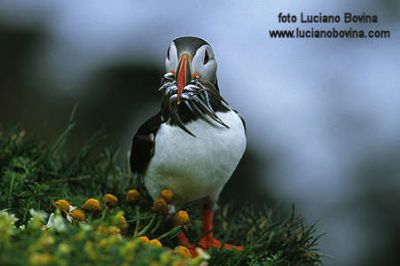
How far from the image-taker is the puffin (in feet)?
4.43

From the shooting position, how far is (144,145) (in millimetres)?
1477

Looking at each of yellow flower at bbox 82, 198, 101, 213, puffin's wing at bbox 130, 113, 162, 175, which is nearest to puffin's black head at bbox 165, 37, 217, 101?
puffin's wing at bbox 130, 113, 162, 175

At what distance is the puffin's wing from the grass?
0.09 m

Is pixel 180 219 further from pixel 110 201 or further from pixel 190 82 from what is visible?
pixel 190 82

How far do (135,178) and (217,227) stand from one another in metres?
0.24

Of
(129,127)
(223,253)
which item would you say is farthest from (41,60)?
(223,253)

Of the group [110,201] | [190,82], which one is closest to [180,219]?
[110,201]

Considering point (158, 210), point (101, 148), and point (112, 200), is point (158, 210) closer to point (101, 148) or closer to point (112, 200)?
point (112, 200)

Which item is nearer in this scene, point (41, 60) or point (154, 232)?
point (154, 232)

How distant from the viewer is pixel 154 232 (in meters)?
1.38

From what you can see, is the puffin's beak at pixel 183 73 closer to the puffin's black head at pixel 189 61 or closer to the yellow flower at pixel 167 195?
the puffin's black head at pixel 189 61

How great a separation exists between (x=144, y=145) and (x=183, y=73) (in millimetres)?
224

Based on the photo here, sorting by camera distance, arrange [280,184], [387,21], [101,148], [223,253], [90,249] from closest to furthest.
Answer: [90,249], [223,253], [387,21], [101,148], [280,184]

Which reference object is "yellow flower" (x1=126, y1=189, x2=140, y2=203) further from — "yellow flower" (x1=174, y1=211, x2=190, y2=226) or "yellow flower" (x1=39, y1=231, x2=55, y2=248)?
"yellow flower" (x1=39, y1=231, x2=55, y2=248)
